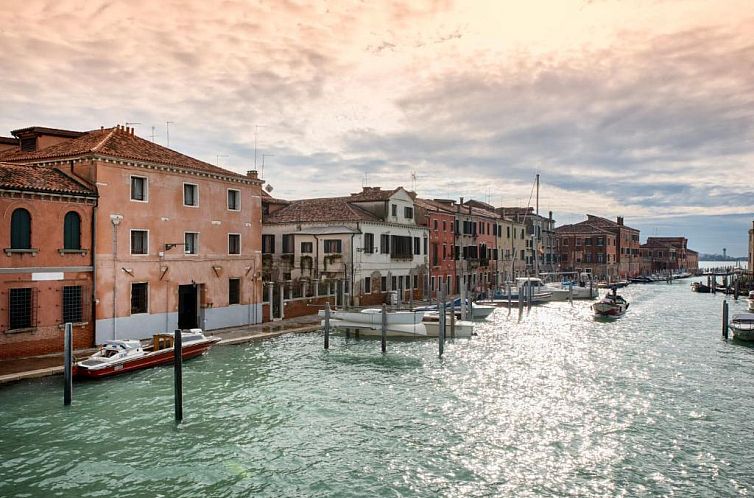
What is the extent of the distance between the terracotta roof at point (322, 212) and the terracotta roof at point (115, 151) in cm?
1349

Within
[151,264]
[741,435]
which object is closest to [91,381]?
[151,264]

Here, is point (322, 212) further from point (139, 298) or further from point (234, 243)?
point (139, 298)

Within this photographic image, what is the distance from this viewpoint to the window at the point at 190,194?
28833 mm

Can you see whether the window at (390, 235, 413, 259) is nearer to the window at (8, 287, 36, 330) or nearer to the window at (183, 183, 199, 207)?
the window at (183, 183, 199, 207)

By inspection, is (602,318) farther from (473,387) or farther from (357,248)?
(473,387)

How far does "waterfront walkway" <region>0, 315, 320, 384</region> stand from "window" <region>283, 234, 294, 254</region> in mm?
8115

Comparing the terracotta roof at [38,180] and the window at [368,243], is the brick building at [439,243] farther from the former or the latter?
the terracotta roof at [38,180]

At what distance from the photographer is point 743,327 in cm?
3269

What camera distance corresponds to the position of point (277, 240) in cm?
4441

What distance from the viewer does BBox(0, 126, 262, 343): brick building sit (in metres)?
25.2

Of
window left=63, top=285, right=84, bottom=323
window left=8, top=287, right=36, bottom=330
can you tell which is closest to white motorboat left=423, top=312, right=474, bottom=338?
window left=63, top=285, right=84, bottom=323

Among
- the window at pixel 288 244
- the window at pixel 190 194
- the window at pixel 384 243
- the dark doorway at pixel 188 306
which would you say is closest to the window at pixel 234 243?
the window at pixel 190 194

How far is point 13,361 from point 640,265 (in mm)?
121461

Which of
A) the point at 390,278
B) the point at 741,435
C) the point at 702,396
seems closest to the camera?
the point at 741,435
